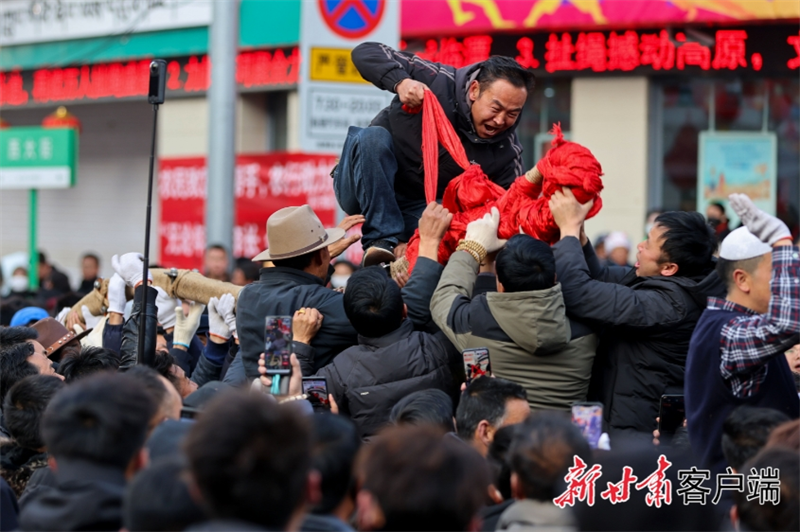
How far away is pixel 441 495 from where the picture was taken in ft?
7.70

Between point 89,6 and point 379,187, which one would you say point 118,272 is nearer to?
point 379,187

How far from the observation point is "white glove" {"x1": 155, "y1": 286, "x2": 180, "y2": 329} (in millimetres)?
5965

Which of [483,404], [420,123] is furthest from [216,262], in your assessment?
[483,404]

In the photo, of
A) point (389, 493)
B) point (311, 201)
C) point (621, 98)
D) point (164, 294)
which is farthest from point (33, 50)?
point (389, 493)

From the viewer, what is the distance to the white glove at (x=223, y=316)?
17.3ft

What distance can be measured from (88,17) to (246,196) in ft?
14.7

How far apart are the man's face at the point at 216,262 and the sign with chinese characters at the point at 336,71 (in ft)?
6.83

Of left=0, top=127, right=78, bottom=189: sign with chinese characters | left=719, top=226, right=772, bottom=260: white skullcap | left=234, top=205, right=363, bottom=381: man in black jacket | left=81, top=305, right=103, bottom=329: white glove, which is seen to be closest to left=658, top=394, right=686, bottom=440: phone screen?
left=719, top=226, right=772, bottom=260: white skullcap

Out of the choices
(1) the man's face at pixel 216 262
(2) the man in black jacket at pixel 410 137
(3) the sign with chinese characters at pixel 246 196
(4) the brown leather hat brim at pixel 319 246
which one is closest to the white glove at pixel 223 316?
(4) the brown leather hat brim at pixel 319 246

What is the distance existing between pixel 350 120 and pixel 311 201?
5.11 metres

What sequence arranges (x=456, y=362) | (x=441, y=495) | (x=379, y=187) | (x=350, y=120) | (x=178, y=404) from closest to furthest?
(x=441, y=495) → (x=178, y=404) → (x=456, y=362) → (x=379, y=187) → (x=350, y=120)

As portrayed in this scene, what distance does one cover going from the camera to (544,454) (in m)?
2.88

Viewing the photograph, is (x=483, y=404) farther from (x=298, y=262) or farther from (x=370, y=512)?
(x=298, y=262)

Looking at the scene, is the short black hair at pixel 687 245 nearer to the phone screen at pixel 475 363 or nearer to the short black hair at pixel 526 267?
the short black hair at pixel 526 267
